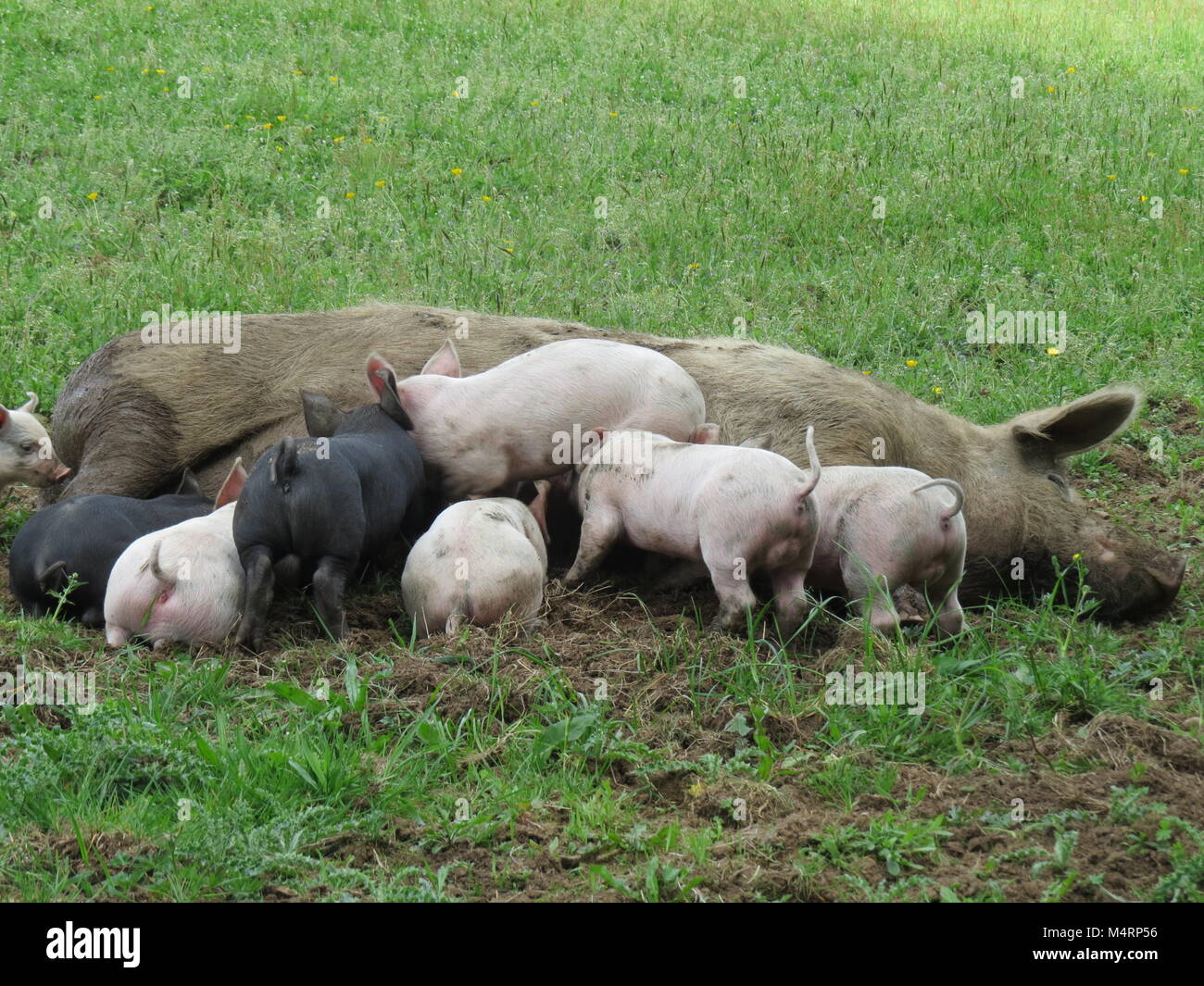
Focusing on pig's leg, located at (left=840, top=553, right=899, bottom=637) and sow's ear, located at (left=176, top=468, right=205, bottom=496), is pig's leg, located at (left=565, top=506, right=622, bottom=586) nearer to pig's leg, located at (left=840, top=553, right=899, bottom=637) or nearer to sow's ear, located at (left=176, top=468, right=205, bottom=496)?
pig's leg, located at (left=840, top=553, right=899, bottom=637)

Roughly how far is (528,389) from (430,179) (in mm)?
4575

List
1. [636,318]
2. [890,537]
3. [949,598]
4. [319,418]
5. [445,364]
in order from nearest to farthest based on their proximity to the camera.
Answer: [890,537], [949,598], [319,418], [445,364], [636,318]

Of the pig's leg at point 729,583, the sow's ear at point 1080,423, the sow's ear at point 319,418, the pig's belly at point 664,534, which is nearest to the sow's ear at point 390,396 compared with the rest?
the sow's ear at point 319,418

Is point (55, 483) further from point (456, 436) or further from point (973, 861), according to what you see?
point (973, 861)

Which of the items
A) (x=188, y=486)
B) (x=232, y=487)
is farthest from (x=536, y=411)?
(x=188, y=486)

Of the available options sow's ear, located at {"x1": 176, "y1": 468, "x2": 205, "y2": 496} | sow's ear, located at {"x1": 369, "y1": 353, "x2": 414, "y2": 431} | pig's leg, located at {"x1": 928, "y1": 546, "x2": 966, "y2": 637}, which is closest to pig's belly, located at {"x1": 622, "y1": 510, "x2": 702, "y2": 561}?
pig's leg, located at {"x1": 928, "y1": 546, "x2": 966, "y2": 637}

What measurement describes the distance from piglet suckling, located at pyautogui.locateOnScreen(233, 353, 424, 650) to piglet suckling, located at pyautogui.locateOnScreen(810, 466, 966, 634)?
1.51m

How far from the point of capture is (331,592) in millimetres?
4184

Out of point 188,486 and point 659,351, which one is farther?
point 659,351

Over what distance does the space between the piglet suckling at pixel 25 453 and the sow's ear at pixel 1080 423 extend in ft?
13.4

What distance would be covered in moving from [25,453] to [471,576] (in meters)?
2.42

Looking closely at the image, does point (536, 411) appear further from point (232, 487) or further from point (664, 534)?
point (232, 487)

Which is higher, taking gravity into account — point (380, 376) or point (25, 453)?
point (380, 376)

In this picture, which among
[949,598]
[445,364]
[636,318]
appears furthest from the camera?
[636,318]
